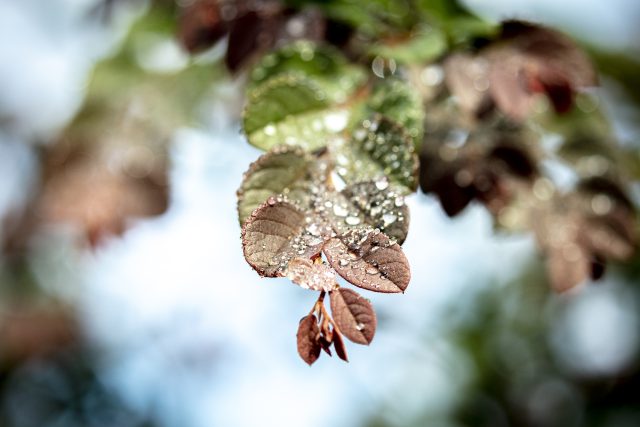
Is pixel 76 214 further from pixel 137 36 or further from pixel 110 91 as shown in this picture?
pixel 137 36

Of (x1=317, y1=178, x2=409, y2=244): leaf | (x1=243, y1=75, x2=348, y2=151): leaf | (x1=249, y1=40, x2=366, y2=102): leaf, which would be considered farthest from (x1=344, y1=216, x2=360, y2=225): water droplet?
(x1=249, y1=40, x2=366, y2=102): leaf

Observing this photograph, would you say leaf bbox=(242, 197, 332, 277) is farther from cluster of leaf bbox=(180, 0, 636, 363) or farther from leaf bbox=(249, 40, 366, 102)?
leaf bbox=(249, 40, 366, 102)

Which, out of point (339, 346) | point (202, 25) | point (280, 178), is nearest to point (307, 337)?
point (339, 346)

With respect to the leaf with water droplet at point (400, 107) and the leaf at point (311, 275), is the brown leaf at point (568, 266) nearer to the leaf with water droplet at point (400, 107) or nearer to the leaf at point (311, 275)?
the leaf with water droplet at point (400, 107)

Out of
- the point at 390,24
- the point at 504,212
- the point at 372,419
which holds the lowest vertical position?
the point at 372,419

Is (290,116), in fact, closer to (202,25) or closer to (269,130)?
(269,130)

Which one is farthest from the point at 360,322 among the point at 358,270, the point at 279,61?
the point at 279,61
